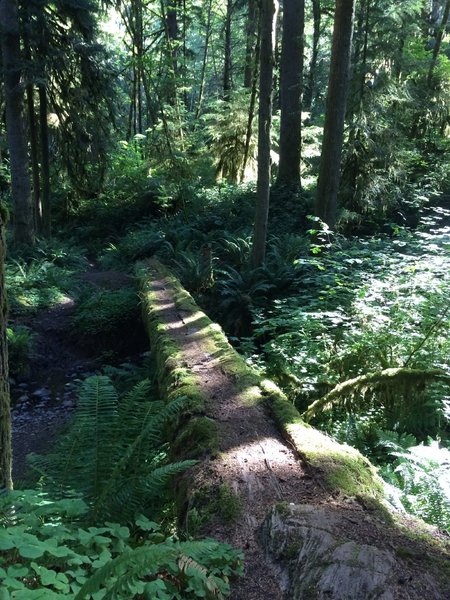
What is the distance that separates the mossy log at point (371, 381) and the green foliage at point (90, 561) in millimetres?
2492

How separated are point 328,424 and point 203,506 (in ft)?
7.01

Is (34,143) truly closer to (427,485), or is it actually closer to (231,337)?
(231,337)

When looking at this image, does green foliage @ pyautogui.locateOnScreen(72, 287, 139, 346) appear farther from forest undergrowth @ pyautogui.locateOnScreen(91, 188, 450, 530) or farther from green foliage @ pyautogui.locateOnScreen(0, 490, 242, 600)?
green foliage @ pyautogui.locateOnScreen(0, 490, 242, 600)

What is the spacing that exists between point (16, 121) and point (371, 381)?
1188 cm

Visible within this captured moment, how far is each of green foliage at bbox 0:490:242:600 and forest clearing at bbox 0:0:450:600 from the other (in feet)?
0.04

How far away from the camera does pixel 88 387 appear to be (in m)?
3.88

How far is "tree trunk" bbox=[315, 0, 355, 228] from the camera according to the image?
952 centimetres

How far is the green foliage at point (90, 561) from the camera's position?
1700mm

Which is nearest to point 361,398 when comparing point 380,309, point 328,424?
point 328,424

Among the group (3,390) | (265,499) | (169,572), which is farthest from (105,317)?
(169,572)

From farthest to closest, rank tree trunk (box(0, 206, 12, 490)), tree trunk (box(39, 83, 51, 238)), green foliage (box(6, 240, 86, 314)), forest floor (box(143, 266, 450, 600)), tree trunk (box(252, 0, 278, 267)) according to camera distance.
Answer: tree trunk (box(39, 83, 51, 238)), green foliage (box(6, 240, 86, 314)), tree trunk (box(252, 0, 278, 267)), tree trunk (box(0, 206, 12, 490)), forest floor (box(143, 266, 450, 600))

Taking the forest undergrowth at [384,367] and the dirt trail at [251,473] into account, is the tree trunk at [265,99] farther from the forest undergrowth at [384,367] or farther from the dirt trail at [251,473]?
the dirt trail at [251,473]

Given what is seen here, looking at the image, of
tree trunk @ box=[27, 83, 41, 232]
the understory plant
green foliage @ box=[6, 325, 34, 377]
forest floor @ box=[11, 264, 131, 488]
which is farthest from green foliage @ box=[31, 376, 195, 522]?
tree trunk @ box=[27, 83, 41, 232]

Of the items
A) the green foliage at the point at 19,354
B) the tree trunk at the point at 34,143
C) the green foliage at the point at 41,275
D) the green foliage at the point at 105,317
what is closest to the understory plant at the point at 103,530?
the green foliage at the point at 19,354
